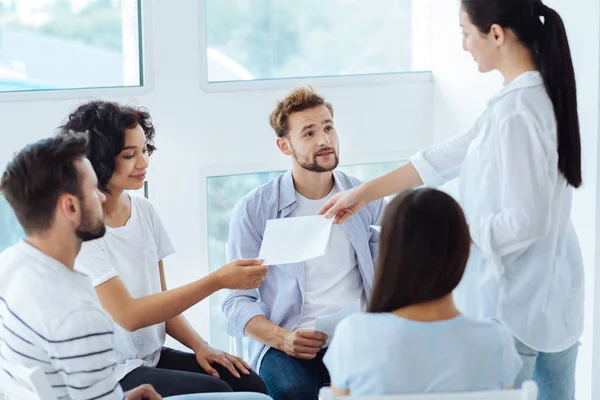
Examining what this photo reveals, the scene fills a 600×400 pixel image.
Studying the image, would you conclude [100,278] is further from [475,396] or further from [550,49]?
[550,49]

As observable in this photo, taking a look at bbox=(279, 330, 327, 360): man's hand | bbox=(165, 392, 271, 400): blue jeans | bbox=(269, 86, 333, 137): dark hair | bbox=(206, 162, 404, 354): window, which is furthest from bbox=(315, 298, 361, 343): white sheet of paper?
bbox=(206, 162, 404, 354): window

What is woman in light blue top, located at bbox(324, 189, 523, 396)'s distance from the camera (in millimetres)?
1459

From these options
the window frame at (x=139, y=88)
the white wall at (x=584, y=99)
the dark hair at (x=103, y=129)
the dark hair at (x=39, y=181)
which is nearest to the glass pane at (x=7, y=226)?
the window frame at (x=139, y=88)

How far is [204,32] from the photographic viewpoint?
287 centimetres

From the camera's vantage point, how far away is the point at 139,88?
2.79 metres

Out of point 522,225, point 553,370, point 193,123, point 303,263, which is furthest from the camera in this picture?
point 193,123

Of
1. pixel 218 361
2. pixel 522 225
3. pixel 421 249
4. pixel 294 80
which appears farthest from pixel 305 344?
pixel 294 80

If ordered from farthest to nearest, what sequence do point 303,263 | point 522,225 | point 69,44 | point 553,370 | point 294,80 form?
1. point 294,80
2. point 69,44
3. point 303,263
4. point 553,370
5. point 522,225

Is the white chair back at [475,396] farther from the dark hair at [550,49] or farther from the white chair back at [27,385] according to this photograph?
the dark hair at [550,49]

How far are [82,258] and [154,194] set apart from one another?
2.91 feet

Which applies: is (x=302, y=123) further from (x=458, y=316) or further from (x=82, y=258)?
(x=458, y=316)

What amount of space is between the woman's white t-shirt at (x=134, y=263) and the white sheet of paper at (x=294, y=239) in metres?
0.30

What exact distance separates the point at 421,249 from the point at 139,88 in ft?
5.17

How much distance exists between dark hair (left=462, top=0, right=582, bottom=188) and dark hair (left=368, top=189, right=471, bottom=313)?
1.64 ft
